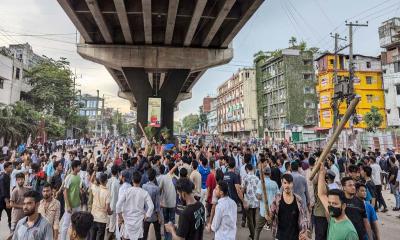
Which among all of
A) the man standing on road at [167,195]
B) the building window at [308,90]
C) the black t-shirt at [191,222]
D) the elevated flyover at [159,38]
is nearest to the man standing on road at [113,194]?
the man standing on road at [167,195]

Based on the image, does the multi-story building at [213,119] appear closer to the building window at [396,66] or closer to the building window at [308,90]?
the building window at [308,90]

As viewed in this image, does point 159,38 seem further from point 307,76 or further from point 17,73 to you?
point 307,76

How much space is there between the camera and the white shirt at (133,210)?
483 cm

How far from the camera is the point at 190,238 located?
11.4 ft

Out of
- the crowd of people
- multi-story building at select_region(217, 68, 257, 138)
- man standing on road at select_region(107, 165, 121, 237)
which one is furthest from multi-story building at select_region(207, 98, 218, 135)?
man standing on road at select_region(107, 165, 121, 237)

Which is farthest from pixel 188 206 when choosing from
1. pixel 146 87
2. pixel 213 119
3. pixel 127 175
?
pixel 213 119

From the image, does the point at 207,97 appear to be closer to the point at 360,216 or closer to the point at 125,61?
the point at 125,61

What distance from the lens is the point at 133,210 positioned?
4.84 metres

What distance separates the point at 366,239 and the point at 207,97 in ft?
378

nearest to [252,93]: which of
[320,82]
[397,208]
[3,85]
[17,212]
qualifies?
[320,82]

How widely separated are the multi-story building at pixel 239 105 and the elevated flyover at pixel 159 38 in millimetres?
43341

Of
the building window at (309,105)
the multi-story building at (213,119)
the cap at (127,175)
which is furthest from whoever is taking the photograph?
the multi-story building at (213,119)

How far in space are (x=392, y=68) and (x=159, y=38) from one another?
1314 inches

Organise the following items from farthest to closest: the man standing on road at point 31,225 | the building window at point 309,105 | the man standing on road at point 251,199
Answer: the building window at point 309,105 → the man standing on road at point 251,199 → the man standing on road at point 31,225
